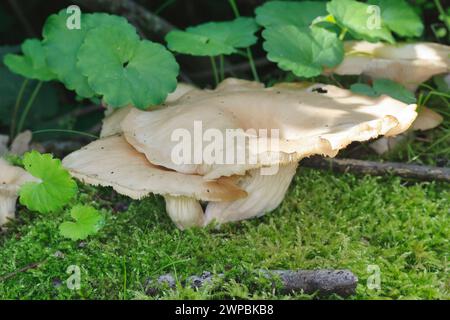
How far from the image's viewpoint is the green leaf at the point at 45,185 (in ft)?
8.14

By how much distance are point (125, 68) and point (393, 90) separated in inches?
51.4

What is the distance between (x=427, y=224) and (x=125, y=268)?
1.32m

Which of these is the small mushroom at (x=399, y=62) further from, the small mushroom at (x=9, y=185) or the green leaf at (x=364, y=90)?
the small mushroom at (x=9, y=185)

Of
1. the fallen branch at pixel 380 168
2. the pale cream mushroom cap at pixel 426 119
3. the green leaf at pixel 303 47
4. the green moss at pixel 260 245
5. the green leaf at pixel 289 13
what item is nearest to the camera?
the green moss at pixel 260 245

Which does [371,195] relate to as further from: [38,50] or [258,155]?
[38,50]

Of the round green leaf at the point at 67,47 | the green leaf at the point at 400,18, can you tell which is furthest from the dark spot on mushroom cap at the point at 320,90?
the round green leaf at the point at 67,47

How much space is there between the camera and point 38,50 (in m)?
3.31

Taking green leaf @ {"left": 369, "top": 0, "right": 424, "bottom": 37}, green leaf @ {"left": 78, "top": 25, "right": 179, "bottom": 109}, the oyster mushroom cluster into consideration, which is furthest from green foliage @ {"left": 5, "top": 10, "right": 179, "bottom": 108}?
green leaf @ {"left": 369, "top": 0, "right": 424, "bottom": 37}

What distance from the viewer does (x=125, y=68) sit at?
9.01ft

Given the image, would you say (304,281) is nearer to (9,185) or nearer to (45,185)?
(45,185)

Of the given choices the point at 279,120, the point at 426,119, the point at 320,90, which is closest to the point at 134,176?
the point at 279,120

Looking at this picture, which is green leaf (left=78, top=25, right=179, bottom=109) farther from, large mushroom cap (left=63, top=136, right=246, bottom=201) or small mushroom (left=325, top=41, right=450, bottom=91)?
small mushroom (left=325, top=41, right=450, bottom=91)

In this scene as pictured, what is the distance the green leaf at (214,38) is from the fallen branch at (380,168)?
748 mm
